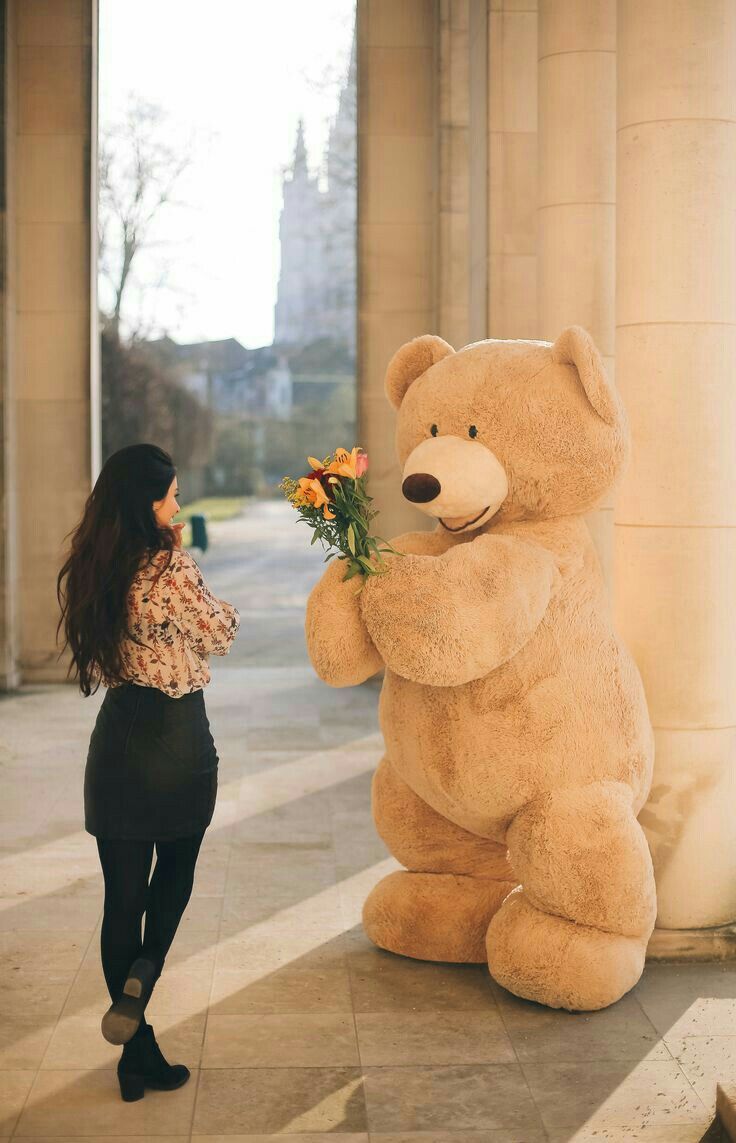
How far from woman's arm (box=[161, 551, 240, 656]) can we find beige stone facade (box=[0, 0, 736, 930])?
5.86ft

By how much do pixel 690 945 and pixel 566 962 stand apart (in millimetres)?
741

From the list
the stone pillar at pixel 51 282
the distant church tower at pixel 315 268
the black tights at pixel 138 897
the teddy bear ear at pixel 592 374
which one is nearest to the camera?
the black tights at pixel 138 897

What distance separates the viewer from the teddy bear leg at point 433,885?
4.71 metres

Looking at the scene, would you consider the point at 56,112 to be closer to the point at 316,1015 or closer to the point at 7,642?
the point at 7,642

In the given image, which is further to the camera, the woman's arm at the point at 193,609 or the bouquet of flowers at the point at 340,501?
the bouquet of flowers at the point at 340,501

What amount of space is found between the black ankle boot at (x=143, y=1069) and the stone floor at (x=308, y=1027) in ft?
0.15

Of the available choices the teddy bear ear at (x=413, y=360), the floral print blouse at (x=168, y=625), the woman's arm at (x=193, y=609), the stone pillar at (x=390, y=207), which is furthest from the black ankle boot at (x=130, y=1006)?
the stone pillar at (x=390, y=207)

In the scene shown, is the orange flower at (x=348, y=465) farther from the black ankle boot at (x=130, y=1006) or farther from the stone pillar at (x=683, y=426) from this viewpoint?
the black ankle boot at (x=130, y=1006)

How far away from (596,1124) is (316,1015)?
41.9 inches

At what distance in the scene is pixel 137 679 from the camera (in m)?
3.65

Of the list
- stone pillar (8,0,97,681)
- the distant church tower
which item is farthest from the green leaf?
the distant church tower

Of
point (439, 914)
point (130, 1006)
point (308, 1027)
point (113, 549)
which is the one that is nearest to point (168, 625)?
point (113, 549)

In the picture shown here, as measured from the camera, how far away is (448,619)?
4.00m

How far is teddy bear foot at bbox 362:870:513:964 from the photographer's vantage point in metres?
4.71
